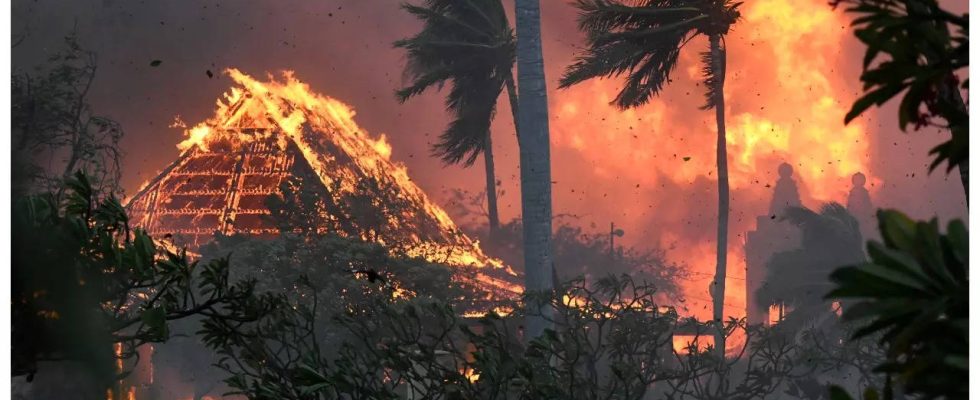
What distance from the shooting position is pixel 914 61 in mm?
2582

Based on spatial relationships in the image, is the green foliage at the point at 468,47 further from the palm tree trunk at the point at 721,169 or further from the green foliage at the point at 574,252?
the green foliage at the point at 574,252

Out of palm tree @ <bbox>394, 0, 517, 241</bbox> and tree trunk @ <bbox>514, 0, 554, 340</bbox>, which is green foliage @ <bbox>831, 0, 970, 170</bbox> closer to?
tree trunk @ <bbox>514, 0, 554, 340</bbox>

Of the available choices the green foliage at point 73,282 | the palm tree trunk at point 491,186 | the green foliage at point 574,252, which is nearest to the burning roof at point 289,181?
the palm tree trunk at point 491,186

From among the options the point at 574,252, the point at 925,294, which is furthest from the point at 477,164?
the point at 925,294

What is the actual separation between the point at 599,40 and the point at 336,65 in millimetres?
12951

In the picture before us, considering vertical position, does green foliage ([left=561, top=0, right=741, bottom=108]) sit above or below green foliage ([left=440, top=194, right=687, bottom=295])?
above

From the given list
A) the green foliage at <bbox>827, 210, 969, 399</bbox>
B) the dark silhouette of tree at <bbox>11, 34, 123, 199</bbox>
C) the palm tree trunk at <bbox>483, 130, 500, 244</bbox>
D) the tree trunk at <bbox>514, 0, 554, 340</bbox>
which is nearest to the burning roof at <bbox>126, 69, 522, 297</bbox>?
the palm tree trunk at <bbox>483, 130, 500, 244</bbox>

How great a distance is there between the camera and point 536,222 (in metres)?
17.4

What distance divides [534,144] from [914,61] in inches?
579

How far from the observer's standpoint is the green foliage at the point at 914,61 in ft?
8.41

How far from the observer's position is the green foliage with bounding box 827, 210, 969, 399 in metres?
2.39

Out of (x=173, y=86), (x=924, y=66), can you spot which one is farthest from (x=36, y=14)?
(x=924, y=66)

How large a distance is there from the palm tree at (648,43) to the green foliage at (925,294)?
16.8m

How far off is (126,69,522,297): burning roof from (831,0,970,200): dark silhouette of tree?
2153 centimetres
